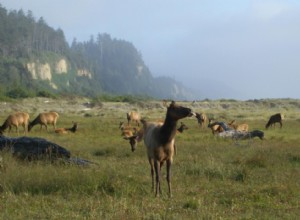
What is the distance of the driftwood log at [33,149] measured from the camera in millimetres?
13672

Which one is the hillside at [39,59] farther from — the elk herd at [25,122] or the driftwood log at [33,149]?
the driftwood log at [33,149]

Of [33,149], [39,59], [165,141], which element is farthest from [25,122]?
[39,59]

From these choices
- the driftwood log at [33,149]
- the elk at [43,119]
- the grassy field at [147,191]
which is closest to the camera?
the grassy field at [147,191]

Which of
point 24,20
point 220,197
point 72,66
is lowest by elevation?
point 220,197

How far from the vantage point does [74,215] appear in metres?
7.88

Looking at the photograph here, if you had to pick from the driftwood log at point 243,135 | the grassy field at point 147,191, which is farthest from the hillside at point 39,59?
the grassy field at point 147,191

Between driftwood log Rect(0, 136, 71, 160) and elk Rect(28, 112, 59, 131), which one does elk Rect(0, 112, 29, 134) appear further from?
driftwood log Rect(0, 136, 71, 160)

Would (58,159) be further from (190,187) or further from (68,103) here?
(68,103)

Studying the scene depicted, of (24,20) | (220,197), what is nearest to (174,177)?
(220,197)

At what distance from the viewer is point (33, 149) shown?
14195 millimetres

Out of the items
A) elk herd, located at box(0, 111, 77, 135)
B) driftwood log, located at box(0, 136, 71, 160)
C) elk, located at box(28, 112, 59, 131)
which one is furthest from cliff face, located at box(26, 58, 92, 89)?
driftwood log, located at box(0, 136, 71, 160)

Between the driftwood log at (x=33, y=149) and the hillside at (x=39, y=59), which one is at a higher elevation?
the hillside at (x=39, y=59)

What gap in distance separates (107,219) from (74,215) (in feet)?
2.41

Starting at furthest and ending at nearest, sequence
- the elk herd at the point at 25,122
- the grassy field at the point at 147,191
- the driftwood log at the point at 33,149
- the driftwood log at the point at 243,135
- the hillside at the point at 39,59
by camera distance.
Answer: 1. the hillside at the point at 39,59
2. the elk herd at the point at 25,122
3. the driftwood log at the point at 243,135
4. the driftwood log at the point at 33,149
5. the grassy field at the point at 147,191
